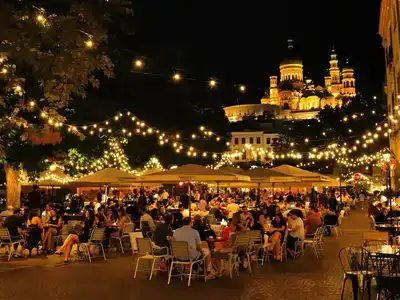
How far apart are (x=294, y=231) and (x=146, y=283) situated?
5.16 m

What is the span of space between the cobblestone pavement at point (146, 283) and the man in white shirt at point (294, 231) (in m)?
0.55

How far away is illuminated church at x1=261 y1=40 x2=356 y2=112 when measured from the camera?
470ft

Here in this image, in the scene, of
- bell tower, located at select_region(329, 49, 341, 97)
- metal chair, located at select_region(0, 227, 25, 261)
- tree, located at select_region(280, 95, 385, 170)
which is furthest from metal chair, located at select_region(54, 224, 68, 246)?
bell tower, located at select_region(329, 49, 341, 97)

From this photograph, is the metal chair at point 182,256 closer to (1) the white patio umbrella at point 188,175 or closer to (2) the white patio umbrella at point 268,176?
(1) the white patio umbrella at point 188,175

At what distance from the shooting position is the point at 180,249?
1111cm

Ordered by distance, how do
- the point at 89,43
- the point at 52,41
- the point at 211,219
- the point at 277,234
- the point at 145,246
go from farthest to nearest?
the point at 211,219, the point at 277,234, the point at 145,246, the point at 89,43, the point at 52,41

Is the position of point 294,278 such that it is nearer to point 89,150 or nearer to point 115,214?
point 115,214

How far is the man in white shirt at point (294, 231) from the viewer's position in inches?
581

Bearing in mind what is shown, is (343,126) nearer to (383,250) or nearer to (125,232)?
(125,232)

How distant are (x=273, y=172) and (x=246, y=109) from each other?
5153 inches

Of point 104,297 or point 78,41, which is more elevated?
point 78,41

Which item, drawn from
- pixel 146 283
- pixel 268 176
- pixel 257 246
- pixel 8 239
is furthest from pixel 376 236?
pixel 268 176

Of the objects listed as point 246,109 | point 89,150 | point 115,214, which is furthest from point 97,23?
point 246,109

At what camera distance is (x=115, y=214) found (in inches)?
716
